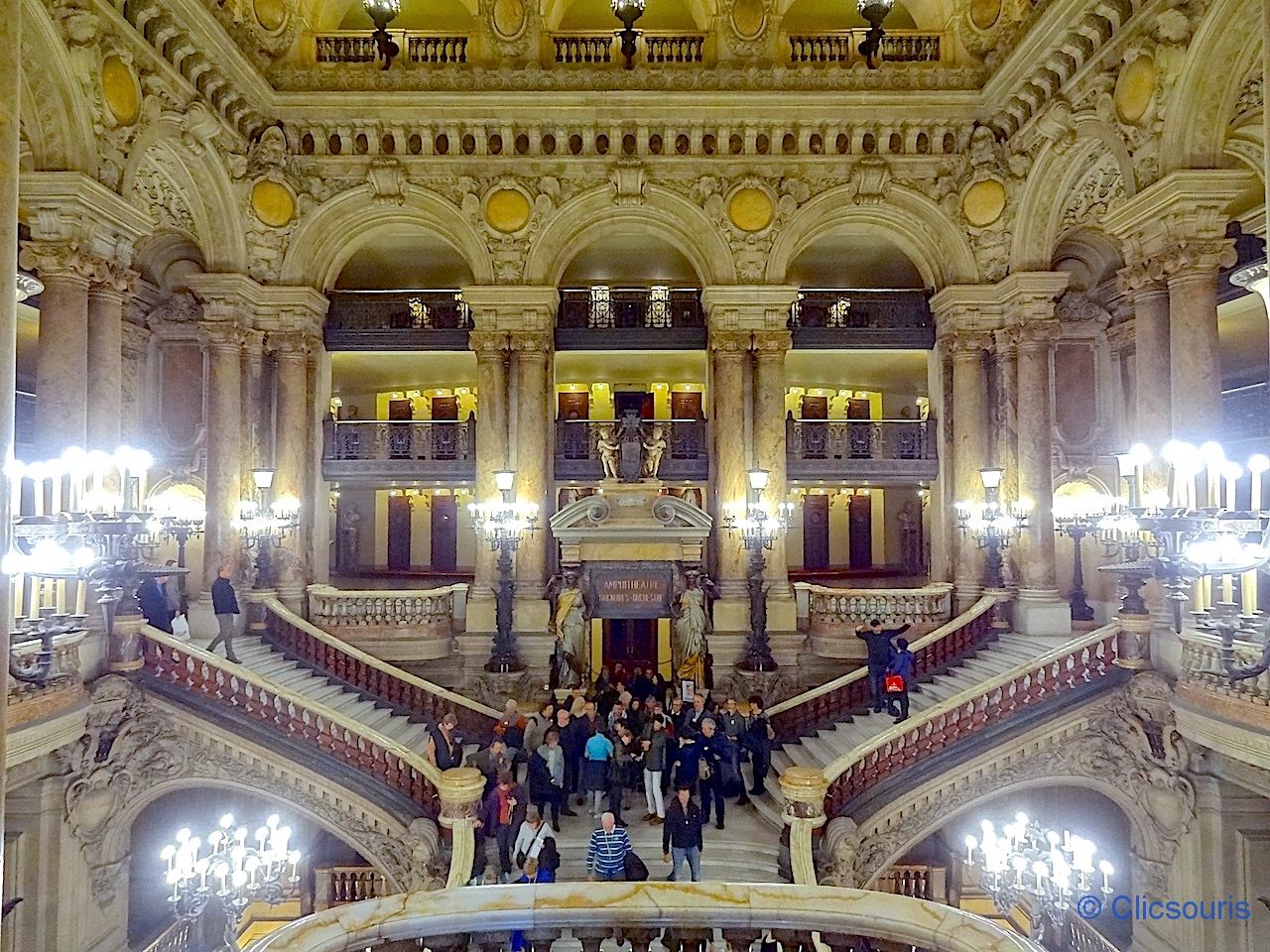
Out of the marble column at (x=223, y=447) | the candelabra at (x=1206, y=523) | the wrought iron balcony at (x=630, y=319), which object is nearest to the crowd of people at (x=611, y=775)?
the candelabra at (x=1206, y=523)

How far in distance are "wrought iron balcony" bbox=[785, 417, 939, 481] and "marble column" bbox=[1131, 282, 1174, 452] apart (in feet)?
16.6

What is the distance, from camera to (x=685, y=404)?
792 inches

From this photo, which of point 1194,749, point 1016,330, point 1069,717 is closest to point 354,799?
point 1069,717

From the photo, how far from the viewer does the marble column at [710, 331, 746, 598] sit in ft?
47.1

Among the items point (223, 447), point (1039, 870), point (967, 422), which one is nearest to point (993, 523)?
point (967, 422)

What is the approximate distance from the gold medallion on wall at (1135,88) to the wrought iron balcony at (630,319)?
7.84m

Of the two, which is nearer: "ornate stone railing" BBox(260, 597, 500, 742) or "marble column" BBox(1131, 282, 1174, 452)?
"marble column" BBox(1131, 282, 1174, 452)

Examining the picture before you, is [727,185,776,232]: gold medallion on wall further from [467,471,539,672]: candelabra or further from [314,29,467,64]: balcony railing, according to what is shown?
[467,471,539,672]: candelabra

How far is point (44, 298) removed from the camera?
980 cm

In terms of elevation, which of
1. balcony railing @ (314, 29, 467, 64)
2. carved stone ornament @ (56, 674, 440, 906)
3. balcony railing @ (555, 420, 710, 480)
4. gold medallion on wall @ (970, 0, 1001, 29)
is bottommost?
carved stone ornament @ (56, 674, 440, 906)

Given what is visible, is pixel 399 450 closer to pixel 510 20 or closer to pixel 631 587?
pixel 631 587

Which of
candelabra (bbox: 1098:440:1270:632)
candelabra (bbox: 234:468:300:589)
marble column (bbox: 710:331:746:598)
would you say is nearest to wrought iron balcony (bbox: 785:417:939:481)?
marble column (bbox: 710:331:746:598)

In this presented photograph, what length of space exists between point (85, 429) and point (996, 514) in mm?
14090

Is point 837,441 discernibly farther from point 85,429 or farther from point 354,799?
point 85,429
